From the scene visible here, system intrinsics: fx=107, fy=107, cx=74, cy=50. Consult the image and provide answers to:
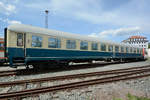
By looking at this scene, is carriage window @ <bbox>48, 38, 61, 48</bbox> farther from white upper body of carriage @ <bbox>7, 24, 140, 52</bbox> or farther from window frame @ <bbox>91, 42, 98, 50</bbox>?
window frame @ <bbox>91, 42, 98, 50</bbox>

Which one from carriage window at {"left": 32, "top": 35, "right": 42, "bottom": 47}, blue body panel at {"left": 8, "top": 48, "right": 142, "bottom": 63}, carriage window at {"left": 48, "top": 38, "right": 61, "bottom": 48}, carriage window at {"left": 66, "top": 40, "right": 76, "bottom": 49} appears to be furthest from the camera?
carriage window at {"left": 66, "top": 40, "right": 76, "bottom": 49}

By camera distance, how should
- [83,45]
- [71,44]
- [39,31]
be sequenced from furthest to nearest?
[83,45], [71,44], [39,31]

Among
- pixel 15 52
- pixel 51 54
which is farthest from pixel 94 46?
pixel 15 52

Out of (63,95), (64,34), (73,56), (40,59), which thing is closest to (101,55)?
(73,56)

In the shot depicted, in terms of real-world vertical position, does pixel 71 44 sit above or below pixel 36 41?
below

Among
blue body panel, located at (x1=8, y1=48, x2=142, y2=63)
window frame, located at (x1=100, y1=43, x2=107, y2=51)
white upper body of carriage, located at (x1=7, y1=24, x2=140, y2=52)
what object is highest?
white upper body of carriage, located at (x1=7, y1=24, x2=140, y2=52)

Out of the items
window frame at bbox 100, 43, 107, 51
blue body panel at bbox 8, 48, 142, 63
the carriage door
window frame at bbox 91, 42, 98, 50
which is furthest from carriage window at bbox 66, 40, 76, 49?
window frame at bbox 100, 43, 107, 51

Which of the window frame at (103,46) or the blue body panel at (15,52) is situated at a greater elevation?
the window frame at (103,46)

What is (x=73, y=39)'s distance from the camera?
34.1 ft

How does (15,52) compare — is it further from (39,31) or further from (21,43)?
(39,31)

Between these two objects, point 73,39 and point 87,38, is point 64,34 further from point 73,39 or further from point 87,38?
point 87,38

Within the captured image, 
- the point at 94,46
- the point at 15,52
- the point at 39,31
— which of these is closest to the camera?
the point at 15,52

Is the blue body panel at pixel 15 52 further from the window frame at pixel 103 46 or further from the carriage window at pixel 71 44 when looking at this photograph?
the window frame at pixel 103 46

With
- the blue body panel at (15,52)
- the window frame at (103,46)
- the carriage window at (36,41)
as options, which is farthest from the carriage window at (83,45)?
the blue body panel at (15,52)
